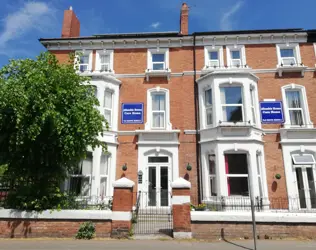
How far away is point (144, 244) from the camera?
7.23 meters

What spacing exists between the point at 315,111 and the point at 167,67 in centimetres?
882

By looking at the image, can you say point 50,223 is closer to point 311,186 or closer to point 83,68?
point 83,68

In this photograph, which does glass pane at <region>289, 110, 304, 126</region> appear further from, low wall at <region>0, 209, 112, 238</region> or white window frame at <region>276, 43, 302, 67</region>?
low wall at <region>0, 209, 112, 238</region>

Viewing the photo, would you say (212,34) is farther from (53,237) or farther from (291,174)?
(53,237)

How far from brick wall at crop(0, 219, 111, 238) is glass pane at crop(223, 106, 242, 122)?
8.05 metres

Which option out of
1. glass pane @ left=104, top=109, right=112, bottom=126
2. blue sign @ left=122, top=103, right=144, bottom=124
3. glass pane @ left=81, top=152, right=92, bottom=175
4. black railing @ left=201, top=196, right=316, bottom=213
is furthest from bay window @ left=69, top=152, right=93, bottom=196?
black railing @ left=201, top=196, right=316, bottom=213

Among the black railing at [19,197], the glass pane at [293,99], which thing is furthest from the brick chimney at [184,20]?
the black railing at [19,197]

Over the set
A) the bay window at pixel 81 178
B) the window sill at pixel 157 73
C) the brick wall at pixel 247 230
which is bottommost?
the brick wall at pixel 247 230

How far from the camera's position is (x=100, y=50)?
1491 centimetres

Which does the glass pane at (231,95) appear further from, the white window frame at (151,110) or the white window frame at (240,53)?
the white window frame at (151,110)

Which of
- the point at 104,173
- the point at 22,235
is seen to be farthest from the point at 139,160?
the point at 22,235

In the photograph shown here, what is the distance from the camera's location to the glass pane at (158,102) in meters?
14.0

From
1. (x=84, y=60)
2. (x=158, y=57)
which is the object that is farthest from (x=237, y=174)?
(x=84, y=60)

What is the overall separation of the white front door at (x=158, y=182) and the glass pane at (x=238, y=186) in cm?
313
